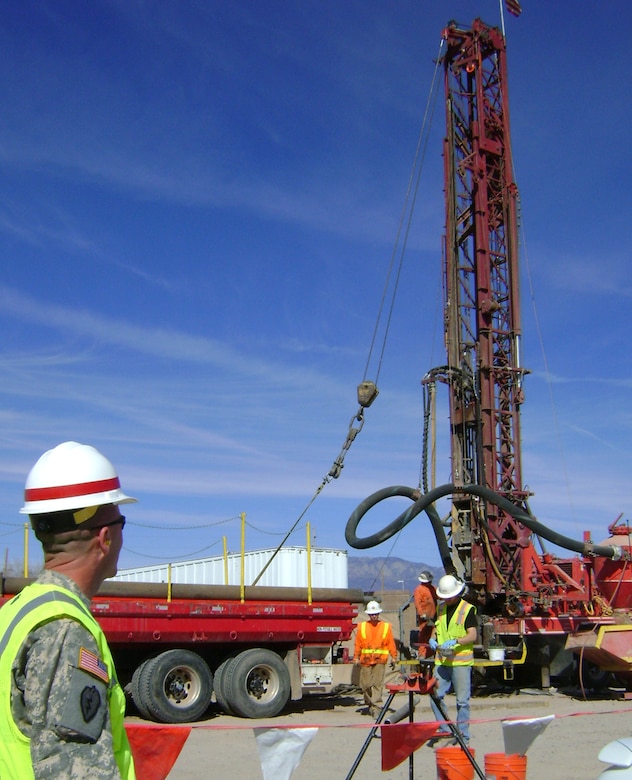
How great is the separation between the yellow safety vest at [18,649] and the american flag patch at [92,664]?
59 mm

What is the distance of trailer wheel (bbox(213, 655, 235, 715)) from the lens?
1276 centimetres

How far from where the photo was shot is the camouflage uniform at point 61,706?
209 centimetres

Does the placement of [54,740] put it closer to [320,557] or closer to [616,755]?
[616,755]

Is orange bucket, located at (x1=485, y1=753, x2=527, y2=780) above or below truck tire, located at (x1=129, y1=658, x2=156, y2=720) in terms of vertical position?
above

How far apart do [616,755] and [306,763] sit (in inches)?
218

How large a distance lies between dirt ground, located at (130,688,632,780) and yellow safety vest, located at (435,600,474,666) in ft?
2.81

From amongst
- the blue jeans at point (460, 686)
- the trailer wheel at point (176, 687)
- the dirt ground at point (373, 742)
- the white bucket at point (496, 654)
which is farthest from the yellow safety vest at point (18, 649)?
the white bucket at point (496, 654)

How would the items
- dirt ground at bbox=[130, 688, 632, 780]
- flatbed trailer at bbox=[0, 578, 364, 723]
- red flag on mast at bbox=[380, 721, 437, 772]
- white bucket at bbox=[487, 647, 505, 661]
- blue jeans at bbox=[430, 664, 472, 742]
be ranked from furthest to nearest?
white bucket at bbox=[487, 647, 505, 661], flatbed trailer at bbox=[0, 578, 364, 723], blue jeans at bbox=[430, 664, 472, 742], dirt ground at bbox=[130, 688, 632, 780], red flag on mast at bbox=[380, 721, 437, 772]

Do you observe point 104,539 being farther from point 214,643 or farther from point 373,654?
point 373,654

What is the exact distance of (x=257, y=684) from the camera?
13266 mm

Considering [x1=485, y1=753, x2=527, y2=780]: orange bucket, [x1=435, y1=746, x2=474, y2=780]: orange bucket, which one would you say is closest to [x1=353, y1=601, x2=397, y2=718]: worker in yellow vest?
[x1=435, y1=746, x2=474, y2=780]: orange bucket

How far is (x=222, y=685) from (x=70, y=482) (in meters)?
11.1

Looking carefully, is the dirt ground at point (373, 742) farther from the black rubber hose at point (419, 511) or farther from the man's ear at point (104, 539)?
the man's ear at point (104, 539)

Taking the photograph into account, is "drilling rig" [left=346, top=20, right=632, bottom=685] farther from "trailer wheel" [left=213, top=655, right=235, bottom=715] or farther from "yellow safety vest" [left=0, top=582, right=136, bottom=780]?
"yellow safety vest" [left=0, top=582, right=136, bottom=780]
